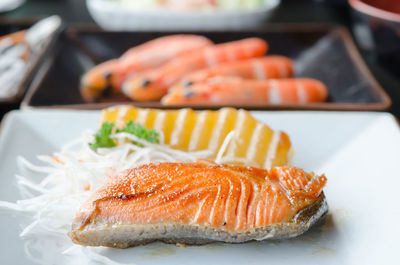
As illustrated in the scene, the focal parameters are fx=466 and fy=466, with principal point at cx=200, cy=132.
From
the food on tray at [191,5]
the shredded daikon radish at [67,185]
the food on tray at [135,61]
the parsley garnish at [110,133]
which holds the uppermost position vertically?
the parsley garnish at [110,133]

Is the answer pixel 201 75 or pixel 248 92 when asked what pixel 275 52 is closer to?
pixel 201 75

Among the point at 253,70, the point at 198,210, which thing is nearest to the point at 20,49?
the point at 253,70

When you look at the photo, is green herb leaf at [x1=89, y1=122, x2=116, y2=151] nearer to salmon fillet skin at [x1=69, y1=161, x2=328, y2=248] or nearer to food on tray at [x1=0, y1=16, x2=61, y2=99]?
salmon fillet skin at [x1=69, y1=161, x2=328, y2=248]

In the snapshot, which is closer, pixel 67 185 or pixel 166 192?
pixel 166 192

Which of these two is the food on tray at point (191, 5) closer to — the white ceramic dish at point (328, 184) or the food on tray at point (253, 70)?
the food on tray at point (253, 70)

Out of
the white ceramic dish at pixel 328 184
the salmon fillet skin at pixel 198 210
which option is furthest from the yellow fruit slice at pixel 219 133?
the salmon fillet skin at pixel 198 210
